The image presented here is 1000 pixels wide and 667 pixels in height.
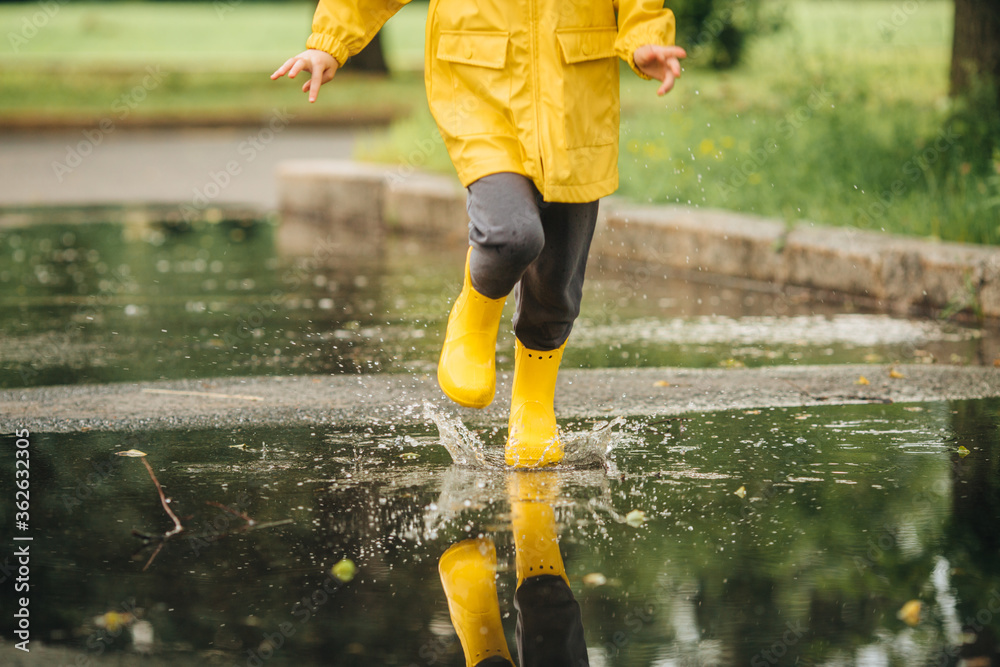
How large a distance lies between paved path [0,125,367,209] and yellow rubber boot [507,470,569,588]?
30.2 feet

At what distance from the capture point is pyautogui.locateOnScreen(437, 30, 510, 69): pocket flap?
3453 millimetres

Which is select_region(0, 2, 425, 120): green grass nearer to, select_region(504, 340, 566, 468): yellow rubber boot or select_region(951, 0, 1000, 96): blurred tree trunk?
select_region(951, 0, 1000, 96): blurred tree trunk

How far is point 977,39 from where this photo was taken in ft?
27.5

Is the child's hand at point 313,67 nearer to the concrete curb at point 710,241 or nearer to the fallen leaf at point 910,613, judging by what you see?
the fallen leaf at point 910,613

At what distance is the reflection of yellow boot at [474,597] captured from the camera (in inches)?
98.3

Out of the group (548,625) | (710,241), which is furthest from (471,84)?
(710,241)

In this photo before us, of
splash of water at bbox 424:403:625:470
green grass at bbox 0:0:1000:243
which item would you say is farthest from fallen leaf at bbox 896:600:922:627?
green grass at bbox 0:0:1000:243

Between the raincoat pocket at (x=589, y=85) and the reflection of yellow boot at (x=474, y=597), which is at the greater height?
the raincoat pocket at (x=589, y=85)

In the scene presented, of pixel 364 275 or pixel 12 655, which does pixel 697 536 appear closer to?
pixel 12 655

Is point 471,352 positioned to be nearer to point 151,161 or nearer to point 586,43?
point 586,43

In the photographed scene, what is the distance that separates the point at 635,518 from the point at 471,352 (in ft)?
2.50

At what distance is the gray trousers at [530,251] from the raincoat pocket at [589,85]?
188mm

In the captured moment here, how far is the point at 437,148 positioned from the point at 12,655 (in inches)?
345

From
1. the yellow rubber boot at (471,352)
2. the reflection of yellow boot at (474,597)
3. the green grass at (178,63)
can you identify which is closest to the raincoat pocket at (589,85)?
the yellow rubber boot at (471,352)
